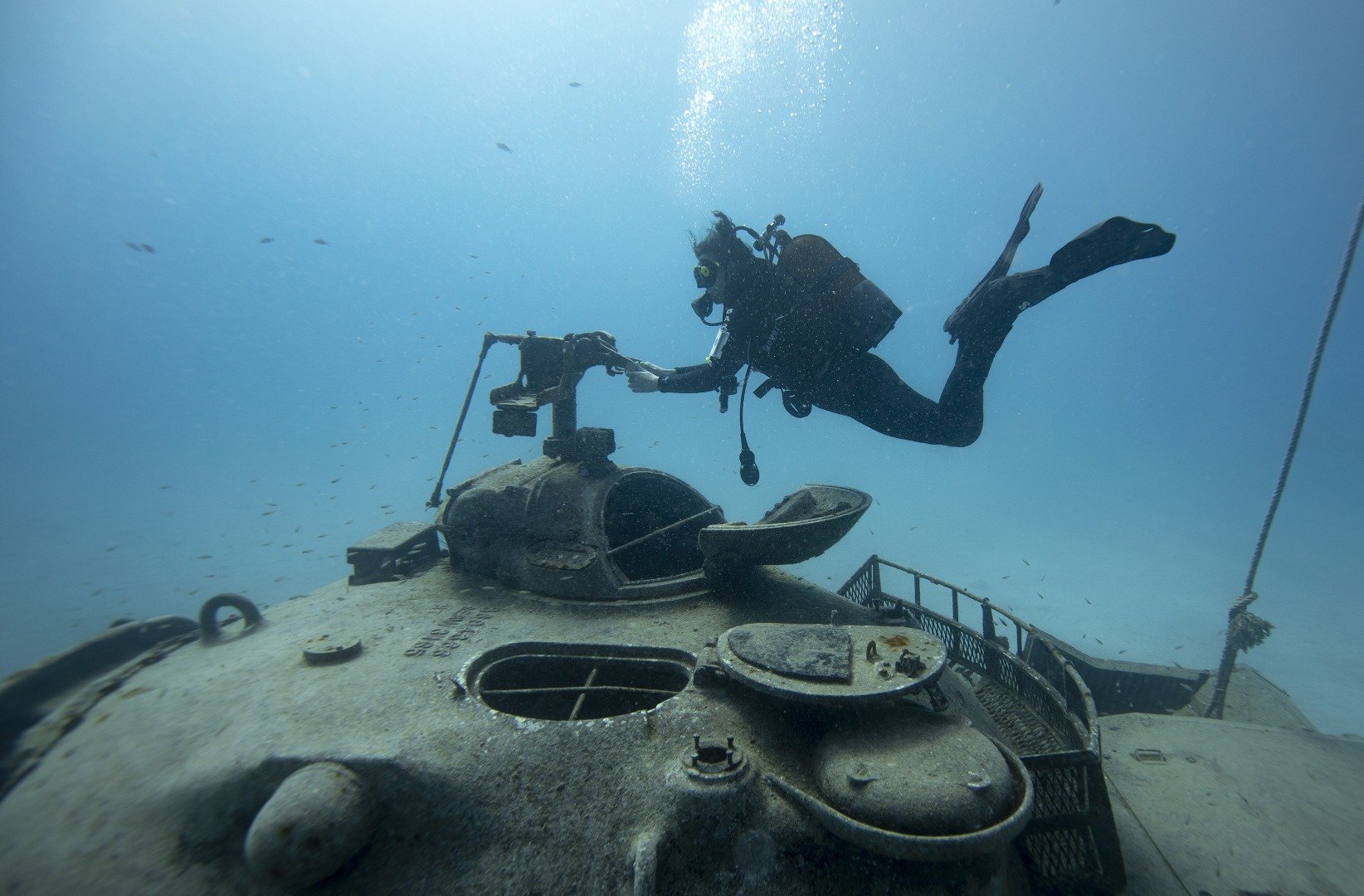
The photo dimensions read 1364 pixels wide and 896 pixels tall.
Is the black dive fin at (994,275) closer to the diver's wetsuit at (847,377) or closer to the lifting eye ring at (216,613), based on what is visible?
the diver's wetsuit at (847,377)

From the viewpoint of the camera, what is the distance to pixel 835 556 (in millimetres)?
46406

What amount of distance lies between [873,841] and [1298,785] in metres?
4.33

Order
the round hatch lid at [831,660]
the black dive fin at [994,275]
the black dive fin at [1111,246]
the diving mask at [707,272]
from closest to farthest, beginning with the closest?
the round hatch lid at [831,660] < the black dive fin at [1111,246] < the black dive fin at [994,275] < the diving mask at [707,272]

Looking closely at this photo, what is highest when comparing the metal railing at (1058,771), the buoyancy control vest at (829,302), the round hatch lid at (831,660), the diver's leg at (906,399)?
the buoyancy control vest at (829,302)

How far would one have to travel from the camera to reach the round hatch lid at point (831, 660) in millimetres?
2703

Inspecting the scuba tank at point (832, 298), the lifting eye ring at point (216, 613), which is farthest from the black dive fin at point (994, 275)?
the lifting eye ring at point (216, 613)

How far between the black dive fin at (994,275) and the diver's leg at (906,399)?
25cm

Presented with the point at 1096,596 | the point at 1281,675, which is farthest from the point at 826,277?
the point at 1096,596

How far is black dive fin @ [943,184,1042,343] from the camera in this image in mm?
5383

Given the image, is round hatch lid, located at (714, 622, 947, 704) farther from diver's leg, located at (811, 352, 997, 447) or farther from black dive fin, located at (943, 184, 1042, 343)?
black dive fin, located at (943, 184, 1042, 343)

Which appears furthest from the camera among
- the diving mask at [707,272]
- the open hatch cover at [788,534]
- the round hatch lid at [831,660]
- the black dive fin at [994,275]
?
the diving mask at [707,272]

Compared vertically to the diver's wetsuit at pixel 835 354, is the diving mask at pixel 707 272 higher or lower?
higher

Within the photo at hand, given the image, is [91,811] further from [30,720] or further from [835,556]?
[835,556]

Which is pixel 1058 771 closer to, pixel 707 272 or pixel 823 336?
pixel 823 336
